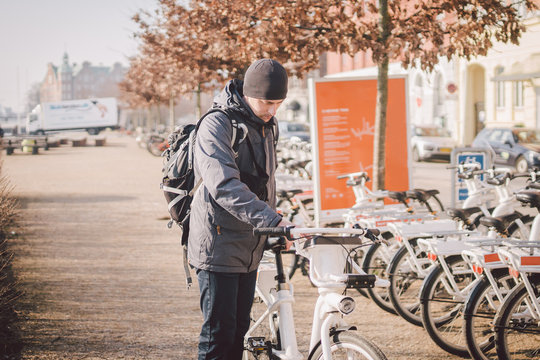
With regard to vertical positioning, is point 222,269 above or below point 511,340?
above

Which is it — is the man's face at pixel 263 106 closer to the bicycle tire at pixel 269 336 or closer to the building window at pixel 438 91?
the bicycle tire at pixel 269 336

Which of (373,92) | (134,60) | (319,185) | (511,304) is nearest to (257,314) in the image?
(511,304)

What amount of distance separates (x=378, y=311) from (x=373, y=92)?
3395 millimetres

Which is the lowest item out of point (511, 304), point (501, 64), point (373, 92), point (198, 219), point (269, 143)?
point (511, 304)

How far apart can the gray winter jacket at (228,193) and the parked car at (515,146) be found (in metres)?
17.9

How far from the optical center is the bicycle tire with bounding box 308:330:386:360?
2859 mm

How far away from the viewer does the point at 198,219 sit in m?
3.23

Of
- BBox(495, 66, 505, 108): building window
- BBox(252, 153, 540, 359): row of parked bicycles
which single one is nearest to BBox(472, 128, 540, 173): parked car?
BBox(495, 66, 505, 108): building window

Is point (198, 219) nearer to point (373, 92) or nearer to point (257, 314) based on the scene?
point (257, 314)

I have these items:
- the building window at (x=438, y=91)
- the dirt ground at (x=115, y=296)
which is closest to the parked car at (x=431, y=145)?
the building window at (x=438, y=91)

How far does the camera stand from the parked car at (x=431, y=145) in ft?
85.9

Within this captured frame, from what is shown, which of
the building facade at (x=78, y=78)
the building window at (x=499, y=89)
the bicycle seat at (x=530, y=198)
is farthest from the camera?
the building facade at (x=78, y=78)

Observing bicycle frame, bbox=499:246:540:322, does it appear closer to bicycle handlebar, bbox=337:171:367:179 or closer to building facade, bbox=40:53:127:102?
bicycle handlebar, bbox=337:171:367:179

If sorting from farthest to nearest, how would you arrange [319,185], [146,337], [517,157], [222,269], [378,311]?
1. [517,157]
2. [319,185]
3. [378,311]
4. [146,337]
5. [222,269]
